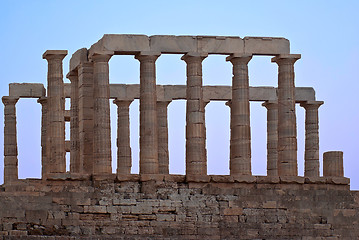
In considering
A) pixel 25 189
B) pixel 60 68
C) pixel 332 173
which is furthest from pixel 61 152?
pixel 332 173

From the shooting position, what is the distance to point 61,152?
8962 cm

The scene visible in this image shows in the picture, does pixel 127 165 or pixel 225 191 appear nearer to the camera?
pixel 225 191

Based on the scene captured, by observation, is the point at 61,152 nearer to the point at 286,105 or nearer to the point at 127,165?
the point at 127,165

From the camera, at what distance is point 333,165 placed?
87.4 meters

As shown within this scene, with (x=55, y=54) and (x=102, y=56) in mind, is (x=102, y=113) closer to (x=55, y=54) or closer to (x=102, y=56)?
(x=102, y=56)

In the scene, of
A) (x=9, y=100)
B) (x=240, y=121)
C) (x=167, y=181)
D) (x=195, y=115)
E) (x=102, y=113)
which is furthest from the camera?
(x=9, y=100)

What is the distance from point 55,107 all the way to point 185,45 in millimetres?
10005

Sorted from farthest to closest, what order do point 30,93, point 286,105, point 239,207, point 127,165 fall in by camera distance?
point 30,93
point 127,165
point 286,105
point 239,207

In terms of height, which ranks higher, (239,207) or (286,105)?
(286,105)

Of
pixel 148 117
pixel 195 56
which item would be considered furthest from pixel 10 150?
pixel 195 56

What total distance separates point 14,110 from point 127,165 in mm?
11796

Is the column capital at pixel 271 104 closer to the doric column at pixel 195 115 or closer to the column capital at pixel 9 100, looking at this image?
the doric column at pixel 195 115

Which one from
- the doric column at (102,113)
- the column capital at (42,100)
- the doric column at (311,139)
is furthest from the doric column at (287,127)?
the column capital at (42,100)

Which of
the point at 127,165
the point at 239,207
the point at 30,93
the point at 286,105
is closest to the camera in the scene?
the point at 239,207
